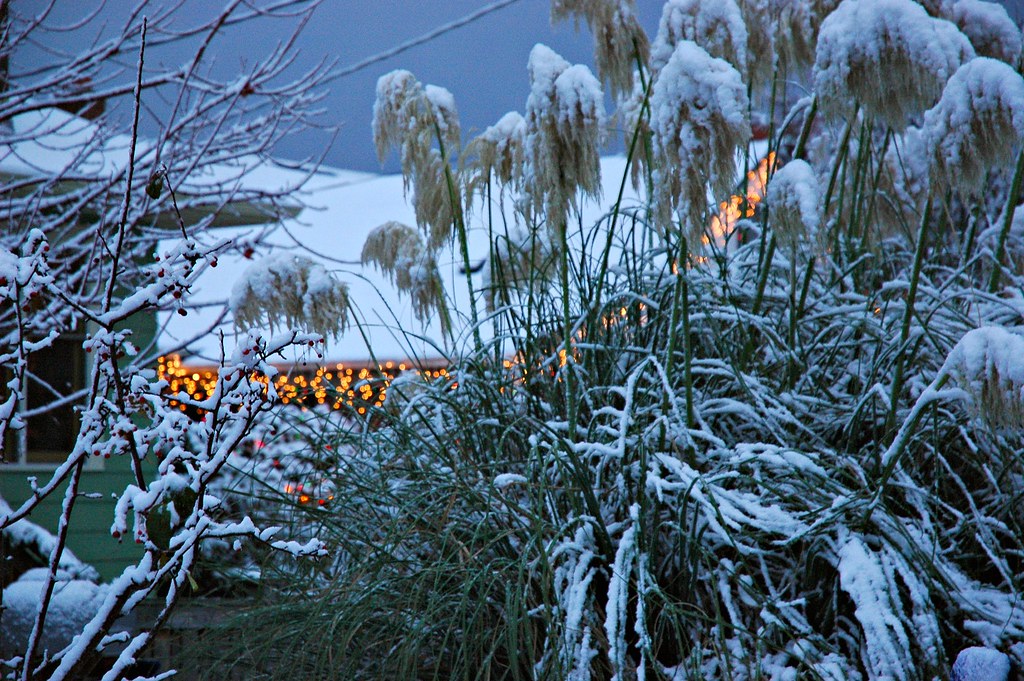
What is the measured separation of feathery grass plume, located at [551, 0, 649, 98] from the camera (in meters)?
2.90

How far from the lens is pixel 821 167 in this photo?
4.64 meters

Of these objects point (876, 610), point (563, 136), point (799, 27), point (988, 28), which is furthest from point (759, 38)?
point (876, 610)

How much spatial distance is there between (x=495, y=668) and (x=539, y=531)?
1.28 feet

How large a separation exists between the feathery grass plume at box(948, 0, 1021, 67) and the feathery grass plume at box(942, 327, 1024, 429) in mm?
1415

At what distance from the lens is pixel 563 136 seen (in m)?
2.40

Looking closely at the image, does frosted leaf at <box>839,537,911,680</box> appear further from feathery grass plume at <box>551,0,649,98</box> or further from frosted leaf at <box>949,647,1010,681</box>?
feathery grass plume at <box>551,0,649,98</box>

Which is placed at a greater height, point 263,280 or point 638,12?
point 638,12

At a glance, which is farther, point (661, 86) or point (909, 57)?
point (661, 86)

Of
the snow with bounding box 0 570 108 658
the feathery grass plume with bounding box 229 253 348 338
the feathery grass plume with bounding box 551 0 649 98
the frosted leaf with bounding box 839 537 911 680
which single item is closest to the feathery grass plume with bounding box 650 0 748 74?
the feathery grass plume with bounding box 551 0 649 98

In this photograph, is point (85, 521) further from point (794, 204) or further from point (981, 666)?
point (981, 666)

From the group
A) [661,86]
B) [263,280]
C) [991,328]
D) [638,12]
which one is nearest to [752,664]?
[991,328]

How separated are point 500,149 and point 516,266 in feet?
1.64

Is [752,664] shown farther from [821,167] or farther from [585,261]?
[821,167]

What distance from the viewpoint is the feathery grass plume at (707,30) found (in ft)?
8.23
